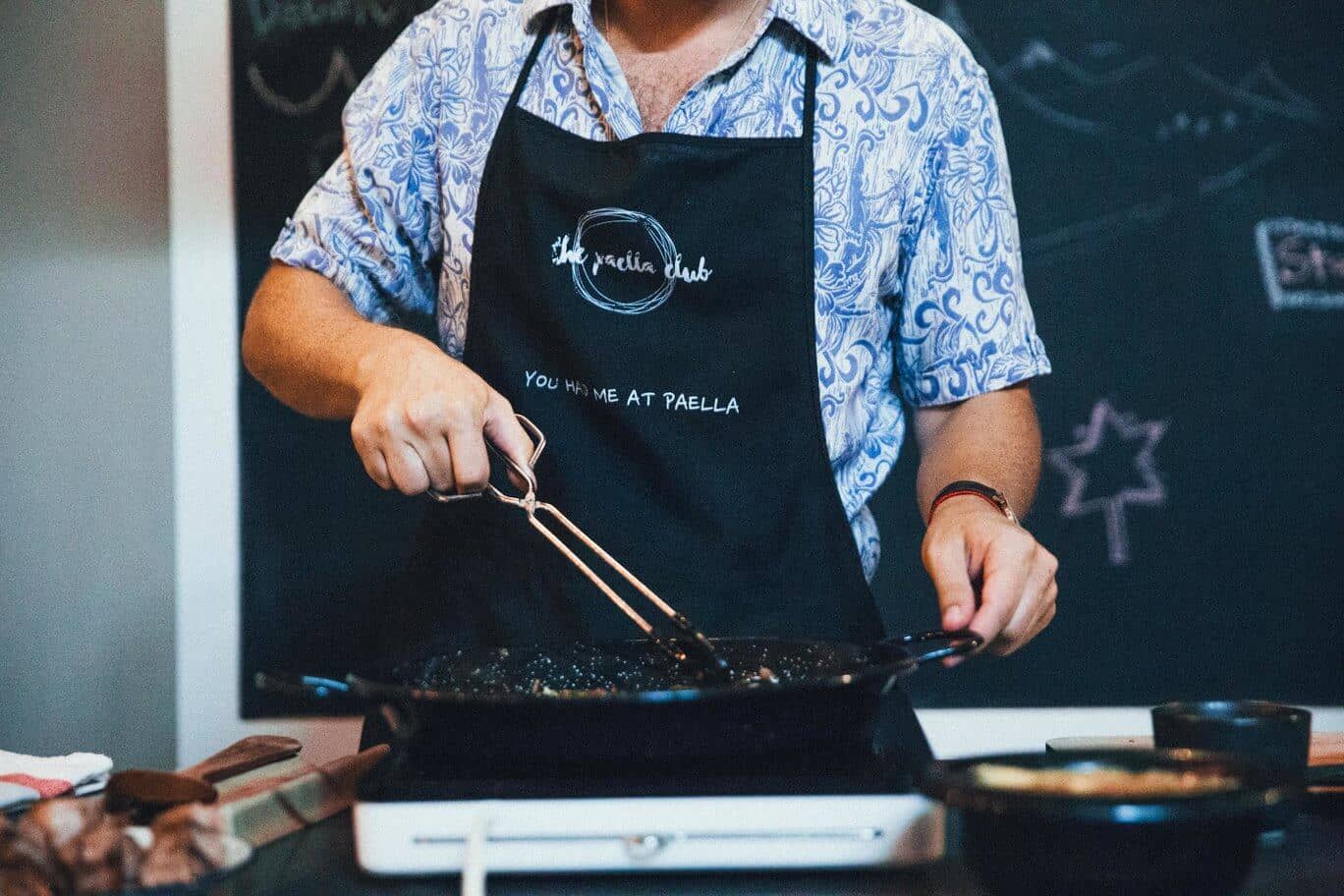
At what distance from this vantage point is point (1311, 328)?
2.16m

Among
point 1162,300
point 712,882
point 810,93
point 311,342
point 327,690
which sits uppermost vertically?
point 810,93

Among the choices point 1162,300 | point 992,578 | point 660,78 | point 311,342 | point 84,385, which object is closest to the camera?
point 992,578

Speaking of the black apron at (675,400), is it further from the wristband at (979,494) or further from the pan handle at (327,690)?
the pan handle at (327,690)

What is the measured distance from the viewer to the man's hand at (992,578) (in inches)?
39.4

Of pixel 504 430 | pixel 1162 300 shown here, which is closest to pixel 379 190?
pixel 504 430

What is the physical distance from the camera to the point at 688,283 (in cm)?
128

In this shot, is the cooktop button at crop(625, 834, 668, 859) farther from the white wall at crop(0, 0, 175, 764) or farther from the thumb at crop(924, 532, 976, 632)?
the white wall at crop(0, 0, 175, 764)

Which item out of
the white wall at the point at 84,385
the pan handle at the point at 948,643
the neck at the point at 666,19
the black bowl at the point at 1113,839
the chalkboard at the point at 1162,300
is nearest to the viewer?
the black bowl at the point at 1113,839

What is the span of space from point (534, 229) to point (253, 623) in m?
1.17

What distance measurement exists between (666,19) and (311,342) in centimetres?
50

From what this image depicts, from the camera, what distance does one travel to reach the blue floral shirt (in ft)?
4.33

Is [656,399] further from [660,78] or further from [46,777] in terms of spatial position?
[46,777]

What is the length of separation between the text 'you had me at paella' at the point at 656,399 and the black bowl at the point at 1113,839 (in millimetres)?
652

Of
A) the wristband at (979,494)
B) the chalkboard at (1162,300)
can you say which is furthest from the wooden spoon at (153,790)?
the chalkboard at (1162,300)
